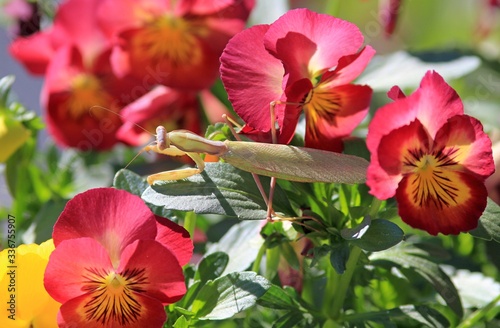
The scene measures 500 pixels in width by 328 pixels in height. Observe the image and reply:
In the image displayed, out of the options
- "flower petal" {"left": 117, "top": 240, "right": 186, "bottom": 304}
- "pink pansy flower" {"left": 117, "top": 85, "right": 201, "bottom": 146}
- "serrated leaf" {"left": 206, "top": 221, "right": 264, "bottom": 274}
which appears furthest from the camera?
"pink pansy flower" {"left": 117, "top": 85, "right": 201, "bottom": 146}

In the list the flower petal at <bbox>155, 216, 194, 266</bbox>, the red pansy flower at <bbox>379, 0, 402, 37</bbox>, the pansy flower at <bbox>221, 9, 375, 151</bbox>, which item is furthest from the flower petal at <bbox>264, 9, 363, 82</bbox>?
the red pansy flower at <bbox>379, 0, 402, 37</bbox>

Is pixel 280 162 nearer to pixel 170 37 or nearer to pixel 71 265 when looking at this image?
pixel 71 265

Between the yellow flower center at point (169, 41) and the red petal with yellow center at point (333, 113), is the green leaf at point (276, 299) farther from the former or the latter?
the yellow flower center at point (169, 41)

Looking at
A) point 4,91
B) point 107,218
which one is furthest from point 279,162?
point 4,91

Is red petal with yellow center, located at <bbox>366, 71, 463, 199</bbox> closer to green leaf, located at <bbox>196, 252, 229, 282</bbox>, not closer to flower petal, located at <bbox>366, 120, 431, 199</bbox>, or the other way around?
flower petal, located at <bbox>366, 120, 431, 199</bbox>

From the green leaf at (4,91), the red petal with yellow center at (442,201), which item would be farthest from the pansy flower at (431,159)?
the green leaf at (4,91)

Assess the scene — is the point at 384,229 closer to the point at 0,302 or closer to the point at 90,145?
the point at 0,302

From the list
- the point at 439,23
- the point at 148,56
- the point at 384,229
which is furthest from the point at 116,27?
the point at 439,23
